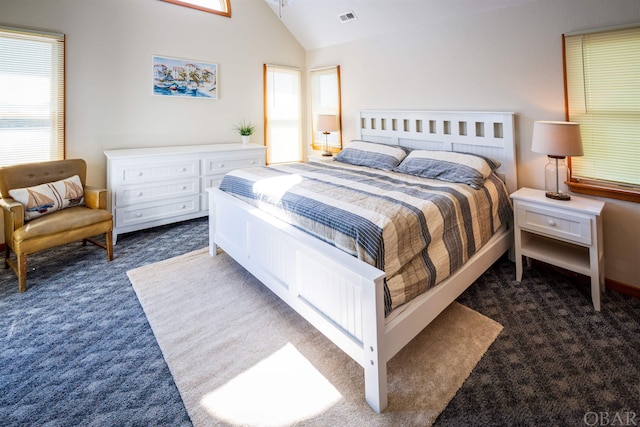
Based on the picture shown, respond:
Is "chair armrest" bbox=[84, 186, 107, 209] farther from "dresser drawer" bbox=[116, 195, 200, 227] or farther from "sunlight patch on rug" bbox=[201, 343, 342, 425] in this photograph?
"sunlight patch on rug" bbox=[201, 343, 342, 425]

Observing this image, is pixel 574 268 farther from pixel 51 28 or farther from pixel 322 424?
pixel 51 28

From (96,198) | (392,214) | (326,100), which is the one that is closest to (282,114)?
(326,100)

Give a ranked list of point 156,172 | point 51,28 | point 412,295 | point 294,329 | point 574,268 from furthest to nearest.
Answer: point 156,172, point 51,28, point 574,268, point 294,329, point 412,295

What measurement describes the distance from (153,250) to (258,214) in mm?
1599

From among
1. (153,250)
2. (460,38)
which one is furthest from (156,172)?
(460,38)

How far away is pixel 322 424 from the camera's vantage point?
1443 mm

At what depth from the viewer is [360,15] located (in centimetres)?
397

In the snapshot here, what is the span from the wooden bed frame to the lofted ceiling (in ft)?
3.16

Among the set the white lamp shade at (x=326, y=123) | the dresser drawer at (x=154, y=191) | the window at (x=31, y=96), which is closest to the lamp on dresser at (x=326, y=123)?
the white lamp shade at (x=326, y=123)

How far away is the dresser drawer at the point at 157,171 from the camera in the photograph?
3.41 metres

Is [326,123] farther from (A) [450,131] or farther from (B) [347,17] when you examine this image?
(A) [450,131]

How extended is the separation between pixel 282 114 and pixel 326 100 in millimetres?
734

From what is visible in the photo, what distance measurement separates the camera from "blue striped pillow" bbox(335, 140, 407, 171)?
3387mm

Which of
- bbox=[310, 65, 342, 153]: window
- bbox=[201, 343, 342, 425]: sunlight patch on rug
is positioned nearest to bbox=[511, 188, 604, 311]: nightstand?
bbox=[201, 343, 342, 425]: sunlight patch on rug
